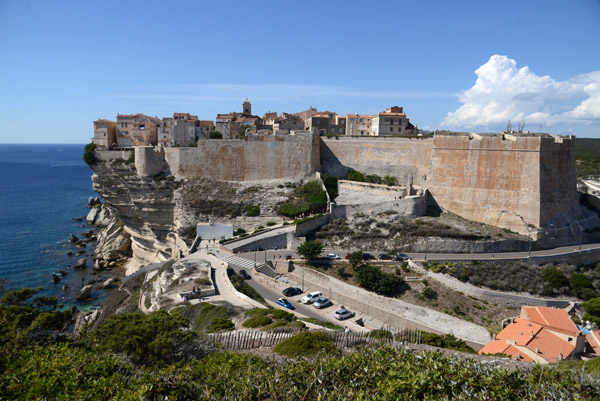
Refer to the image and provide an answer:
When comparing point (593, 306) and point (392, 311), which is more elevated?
point (593, 306)

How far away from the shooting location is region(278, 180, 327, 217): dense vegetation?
32469 mm

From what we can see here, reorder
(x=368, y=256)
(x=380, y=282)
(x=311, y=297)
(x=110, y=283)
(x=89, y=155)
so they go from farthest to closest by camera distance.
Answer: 1. (x=89, y=155)
2. (x=110, y=283)
3. (x=368, y=256)
4. (x=380, y=282)
5. (x=311, y=297)

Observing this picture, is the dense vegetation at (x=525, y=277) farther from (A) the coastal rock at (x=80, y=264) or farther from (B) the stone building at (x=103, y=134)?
(B) the stone building at (x=103, y=134)

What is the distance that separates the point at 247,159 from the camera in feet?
123

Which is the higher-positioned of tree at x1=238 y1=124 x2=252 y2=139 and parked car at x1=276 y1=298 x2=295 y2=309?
tree at x1=238 y1=124 x2=252 y2=139

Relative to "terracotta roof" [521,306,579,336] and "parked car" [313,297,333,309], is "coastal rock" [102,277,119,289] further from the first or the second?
"terracotta roof" [521,306,579,336]

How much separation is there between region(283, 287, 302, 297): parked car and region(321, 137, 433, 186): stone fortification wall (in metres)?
16.0

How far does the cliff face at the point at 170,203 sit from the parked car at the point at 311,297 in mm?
11285

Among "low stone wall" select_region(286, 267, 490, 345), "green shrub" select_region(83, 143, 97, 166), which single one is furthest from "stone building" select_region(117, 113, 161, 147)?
"low stone wall" select_region(286, 267, 490, 345)

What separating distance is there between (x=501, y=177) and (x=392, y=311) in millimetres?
15210

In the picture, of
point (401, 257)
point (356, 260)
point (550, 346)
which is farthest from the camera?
point (401, 257)

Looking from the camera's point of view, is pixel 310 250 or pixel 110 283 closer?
pixel 310 250

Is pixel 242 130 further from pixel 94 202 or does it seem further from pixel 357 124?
pixel 94 202

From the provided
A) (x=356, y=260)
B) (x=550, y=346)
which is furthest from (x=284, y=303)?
(x=550, y=346)
